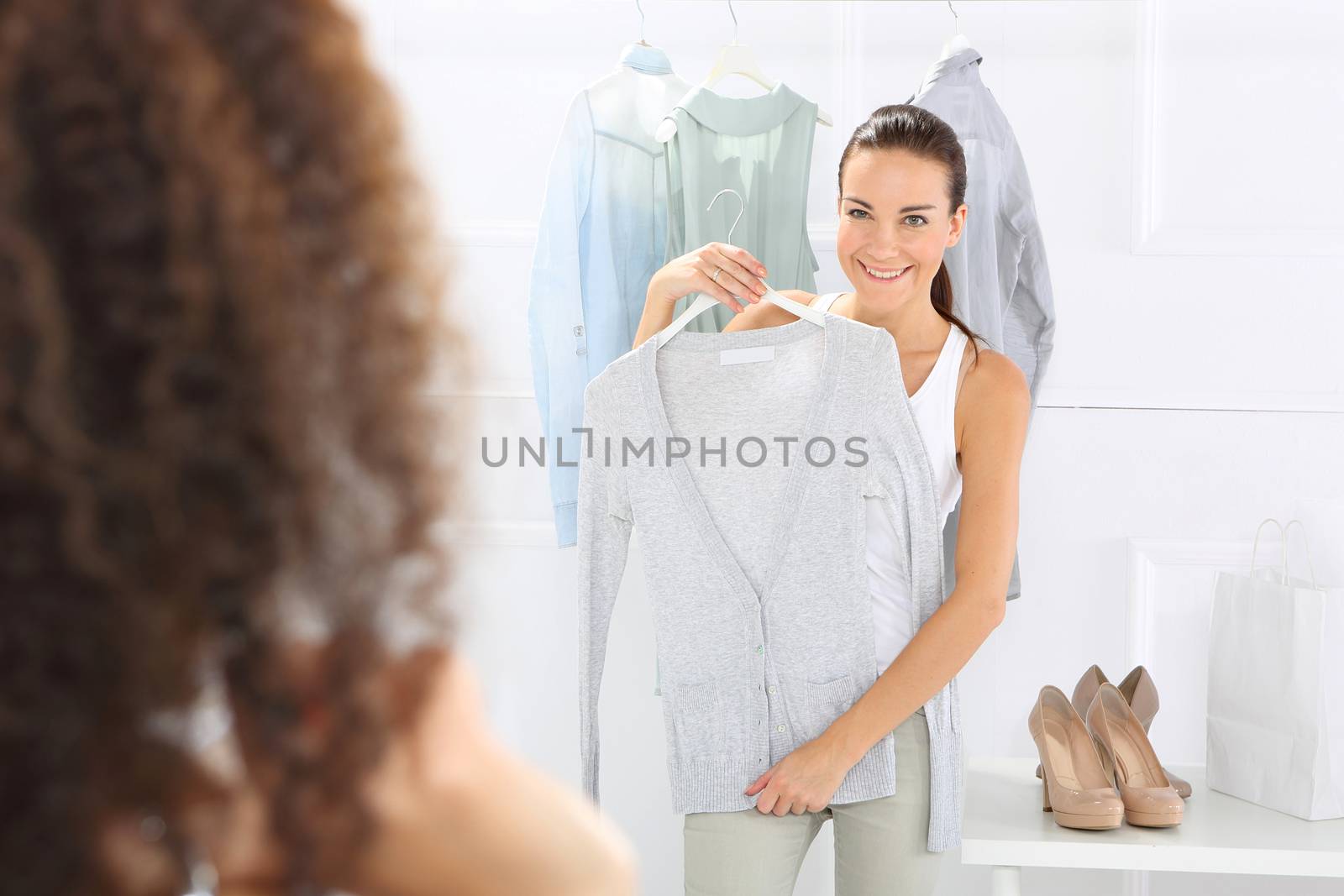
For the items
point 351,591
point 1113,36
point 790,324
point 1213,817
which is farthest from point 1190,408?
point 351,591

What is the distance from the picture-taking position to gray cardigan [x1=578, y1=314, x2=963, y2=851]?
1.59 metres

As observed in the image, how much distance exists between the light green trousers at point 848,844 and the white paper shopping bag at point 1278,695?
61 centimetres

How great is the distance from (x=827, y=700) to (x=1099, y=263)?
137cm

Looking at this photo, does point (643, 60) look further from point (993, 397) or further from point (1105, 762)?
point (1105, 762)

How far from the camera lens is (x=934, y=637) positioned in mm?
1538

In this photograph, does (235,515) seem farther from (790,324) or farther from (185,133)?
(790,324)

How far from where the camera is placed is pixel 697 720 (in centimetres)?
165

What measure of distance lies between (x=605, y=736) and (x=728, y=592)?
1077 mm

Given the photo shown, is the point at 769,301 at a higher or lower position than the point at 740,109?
lower

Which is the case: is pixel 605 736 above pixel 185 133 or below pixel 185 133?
below

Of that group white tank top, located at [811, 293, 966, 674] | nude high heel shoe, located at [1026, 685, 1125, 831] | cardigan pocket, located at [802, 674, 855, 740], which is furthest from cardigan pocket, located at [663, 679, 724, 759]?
nude high heel shoe, located at [1026, 685, 1125, 831]

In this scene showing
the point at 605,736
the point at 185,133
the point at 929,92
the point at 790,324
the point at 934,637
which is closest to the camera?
the point at 185,133

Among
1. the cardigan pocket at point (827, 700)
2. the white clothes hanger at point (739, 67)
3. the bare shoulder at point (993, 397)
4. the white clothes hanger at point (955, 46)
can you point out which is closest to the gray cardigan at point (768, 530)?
the cardigan pocket at point (827, 700)

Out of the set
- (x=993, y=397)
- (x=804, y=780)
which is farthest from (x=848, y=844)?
(x=993, y=397)
